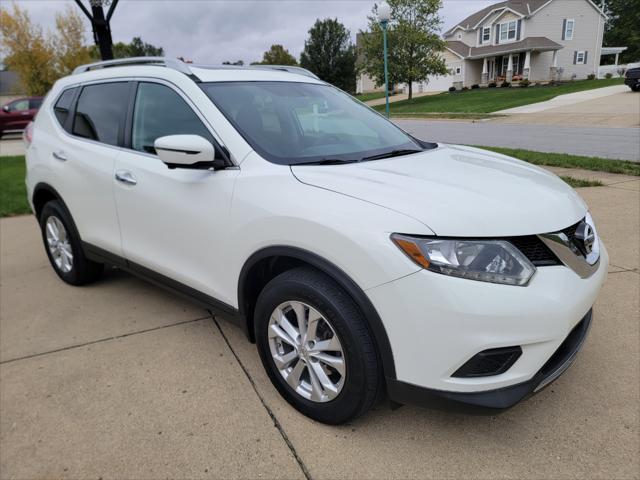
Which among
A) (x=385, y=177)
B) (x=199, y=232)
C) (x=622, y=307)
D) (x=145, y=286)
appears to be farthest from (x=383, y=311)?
(x=145, y=286)

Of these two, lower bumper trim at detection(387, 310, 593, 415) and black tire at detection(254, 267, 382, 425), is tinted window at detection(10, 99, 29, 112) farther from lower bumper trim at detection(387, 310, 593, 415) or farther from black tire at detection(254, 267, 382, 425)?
lower bumper trim at detection(387, 310, 593, 415)

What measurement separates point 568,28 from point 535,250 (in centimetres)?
5127

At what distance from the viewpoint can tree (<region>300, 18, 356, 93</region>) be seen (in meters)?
57.3

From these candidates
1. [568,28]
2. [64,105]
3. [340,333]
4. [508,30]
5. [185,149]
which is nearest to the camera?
[340,333]

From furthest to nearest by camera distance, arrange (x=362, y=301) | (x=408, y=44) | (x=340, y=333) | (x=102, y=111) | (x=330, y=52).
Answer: (x=330, y=52)
(x=408, y=44)
(x=102, y=111)
(x=340, y=333)
(x=362, y=301)

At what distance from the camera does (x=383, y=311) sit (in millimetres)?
1937

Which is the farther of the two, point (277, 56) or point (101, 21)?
point (277, 56)

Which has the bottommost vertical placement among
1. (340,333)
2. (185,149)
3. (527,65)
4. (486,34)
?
(340,333)

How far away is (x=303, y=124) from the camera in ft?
9.89

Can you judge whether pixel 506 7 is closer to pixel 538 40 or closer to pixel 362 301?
pixel 538 40

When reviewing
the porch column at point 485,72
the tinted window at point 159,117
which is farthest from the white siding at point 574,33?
the tinted window at point 159,117

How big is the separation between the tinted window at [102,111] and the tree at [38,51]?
31.7 metres

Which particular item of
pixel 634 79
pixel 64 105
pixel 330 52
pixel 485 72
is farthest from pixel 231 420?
pixel 330 52

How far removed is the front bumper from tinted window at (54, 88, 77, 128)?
329 cm
